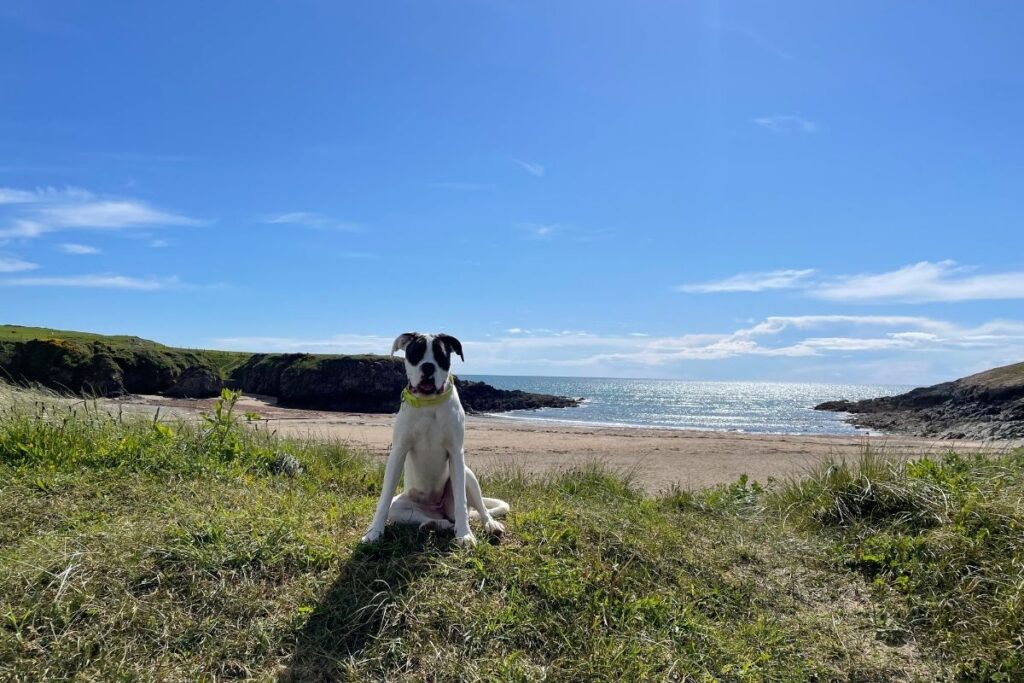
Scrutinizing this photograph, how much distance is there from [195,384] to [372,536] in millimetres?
43000

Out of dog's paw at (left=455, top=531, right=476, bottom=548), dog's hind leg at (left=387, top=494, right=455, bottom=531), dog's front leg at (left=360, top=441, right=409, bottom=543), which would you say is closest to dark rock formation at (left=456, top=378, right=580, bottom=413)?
dog's hind leg at (left=387, top=494, right=455, bottom=531)

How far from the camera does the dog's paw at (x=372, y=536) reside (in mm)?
4762

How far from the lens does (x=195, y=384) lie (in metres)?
42.8

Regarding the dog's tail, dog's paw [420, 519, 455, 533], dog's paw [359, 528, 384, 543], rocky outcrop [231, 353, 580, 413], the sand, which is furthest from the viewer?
rocky outcrop [231, 353, 580, 413]

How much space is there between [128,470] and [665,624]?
17.2 ft

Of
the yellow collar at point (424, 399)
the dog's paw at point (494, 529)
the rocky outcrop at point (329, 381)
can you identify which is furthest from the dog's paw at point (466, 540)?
the rocky outcrop at point (329, 381)

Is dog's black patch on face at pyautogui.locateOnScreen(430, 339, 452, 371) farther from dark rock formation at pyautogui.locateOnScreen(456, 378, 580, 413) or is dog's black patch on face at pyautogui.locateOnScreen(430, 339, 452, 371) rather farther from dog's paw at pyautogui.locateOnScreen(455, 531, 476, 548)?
dark rock formation at pyautogui.locateOnScreen(456, 378, 580, 413)

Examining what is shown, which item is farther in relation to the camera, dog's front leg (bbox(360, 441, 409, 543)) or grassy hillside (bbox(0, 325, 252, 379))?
grassy hillside (bbox(0, 325, 252, 379))

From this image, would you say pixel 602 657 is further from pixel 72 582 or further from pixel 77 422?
pixel 77 422

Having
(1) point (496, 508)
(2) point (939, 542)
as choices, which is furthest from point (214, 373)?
(2) point (939, 542)

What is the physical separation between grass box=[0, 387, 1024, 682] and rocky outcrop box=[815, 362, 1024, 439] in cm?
2874

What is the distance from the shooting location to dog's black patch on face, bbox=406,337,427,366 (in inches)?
183

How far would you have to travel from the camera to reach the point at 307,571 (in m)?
4.41

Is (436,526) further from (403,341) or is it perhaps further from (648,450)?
(648,450)
